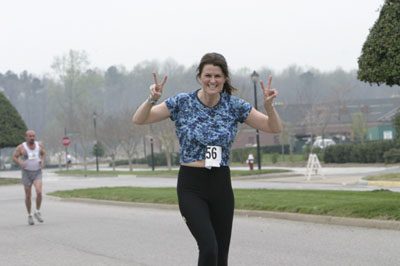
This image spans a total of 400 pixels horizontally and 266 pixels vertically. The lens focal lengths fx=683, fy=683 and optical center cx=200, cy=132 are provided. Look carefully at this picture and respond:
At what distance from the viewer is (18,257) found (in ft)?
31.4

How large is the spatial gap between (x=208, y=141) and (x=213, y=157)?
0.45ft

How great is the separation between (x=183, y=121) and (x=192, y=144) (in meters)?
0.20

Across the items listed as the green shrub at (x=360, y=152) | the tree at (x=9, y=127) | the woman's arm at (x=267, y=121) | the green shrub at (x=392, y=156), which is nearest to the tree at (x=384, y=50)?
the woman's arm at (x=267, y=121)

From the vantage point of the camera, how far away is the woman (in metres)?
4.96

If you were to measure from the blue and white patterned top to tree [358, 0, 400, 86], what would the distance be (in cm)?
964

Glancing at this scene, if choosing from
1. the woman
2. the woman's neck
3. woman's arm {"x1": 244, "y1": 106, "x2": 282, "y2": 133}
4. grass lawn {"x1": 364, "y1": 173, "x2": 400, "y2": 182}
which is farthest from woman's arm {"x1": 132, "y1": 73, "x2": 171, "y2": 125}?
grass lawn {"x1": 364, "y1": 173, "x2": 400, "y2": 182}

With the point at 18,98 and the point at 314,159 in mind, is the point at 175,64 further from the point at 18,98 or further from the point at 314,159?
the point at 314,159

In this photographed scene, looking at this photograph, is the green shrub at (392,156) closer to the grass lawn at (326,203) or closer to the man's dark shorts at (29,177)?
the grass lawn at (326,203)

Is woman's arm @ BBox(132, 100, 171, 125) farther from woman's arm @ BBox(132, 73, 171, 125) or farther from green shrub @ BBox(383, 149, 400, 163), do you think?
green shrub @ BBox(383, 149, 400, 163)

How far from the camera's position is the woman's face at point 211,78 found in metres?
5.05

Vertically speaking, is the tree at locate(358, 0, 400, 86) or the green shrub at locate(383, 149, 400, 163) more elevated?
the tree at locate(358, 0, 400, 86)

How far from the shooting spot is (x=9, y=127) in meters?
43.4

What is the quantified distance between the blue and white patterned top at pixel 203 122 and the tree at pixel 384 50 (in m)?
9.64

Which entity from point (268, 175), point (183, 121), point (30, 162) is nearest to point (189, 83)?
point (268, 175)
